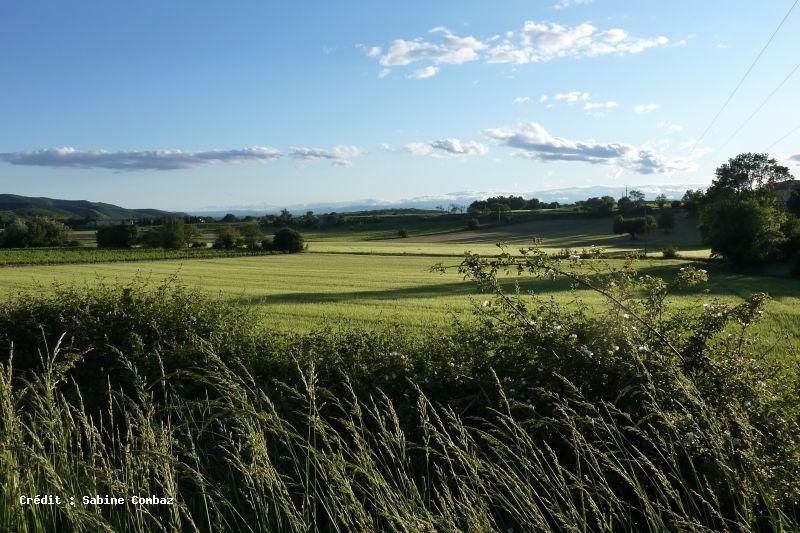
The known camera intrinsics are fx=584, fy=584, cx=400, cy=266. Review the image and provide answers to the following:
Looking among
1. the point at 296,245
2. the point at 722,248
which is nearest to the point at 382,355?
the point at 722,248

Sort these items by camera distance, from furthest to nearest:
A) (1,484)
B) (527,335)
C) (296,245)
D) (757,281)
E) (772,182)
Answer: (772,182), (296,245), (757,281), (527,335), (1,484)

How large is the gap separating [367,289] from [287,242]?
139 feet

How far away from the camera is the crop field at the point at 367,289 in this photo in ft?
62.6

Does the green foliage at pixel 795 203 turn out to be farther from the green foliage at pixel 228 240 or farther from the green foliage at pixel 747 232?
the green foliage at pixel 228 240

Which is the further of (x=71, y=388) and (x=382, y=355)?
(x=71, y=388)

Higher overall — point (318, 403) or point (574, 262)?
point (574, 262)

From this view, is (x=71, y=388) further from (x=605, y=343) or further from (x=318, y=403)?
(x=605, y=343)

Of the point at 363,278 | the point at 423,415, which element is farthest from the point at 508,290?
the point at 423,415

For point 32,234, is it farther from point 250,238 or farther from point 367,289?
point 367,289

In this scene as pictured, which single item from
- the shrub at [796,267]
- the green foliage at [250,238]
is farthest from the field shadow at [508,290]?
the green foliage at [250,238]

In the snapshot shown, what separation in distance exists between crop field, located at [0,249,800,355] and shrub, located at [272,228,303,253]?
15131 mm

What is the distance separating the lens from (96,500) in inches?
121

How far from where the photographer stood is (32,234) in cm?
7456

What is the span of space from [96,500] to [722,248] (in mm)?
50513
